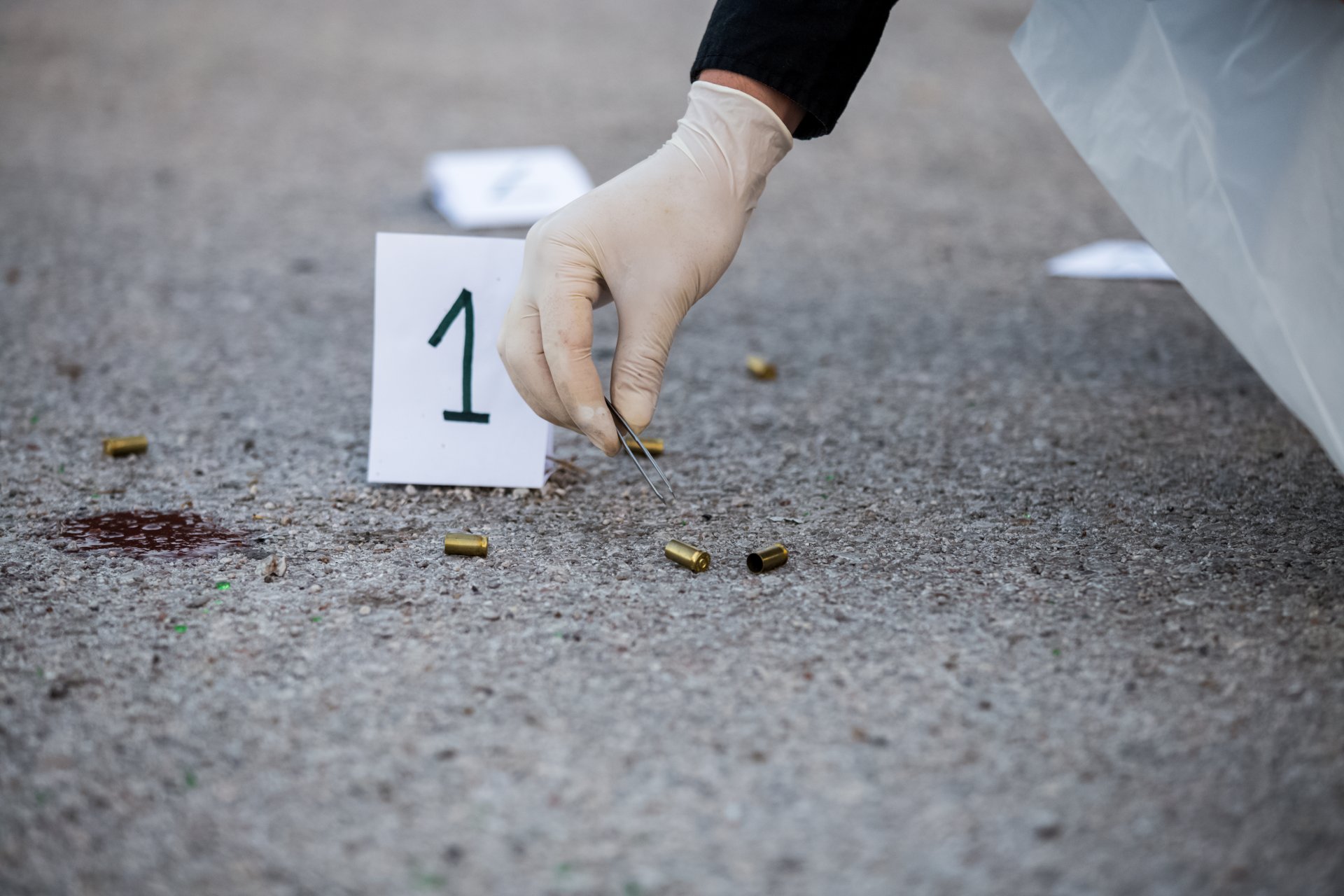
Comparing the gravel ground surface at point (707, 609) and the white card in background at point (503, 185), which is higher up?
the white card in background at point (503, 185)

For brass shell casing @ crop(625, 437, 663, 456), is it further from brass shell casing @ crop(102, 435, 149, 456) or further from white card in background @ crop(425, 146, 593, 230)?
white card in background @ crop(425, 146, 593, 230)

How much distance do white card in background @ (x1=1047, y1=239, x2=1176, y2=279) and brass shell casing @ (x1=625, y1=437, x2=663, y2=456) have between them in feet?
4.78

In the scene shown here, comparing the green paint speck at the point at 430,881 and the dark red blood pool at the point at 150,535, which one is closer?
the green paint speck at the point at 430,881

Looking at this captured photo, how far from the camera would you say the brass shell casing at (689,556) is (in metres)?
1.36

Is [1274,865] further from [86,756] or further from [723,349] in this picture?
[723,349]

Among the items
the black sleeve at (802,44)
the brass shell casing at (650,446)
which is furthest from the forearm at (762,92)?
the brass shell casing at (650,446)

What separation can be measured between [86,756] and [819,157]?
10.5 feet

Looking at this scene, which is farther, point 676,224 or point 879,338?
point 879,338

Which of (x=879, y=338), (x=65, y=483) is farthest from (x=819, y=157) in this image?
(x=65, y=483)

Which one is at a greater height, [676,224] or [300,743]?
[676,224]

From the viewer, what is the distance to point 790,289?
8.57 ft

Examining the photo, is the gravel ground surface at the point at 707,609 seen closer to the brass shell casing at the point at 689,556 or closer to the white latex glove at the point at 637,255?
the brass shell casing at the point at 689,556

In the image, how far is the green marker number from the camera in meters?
1.55

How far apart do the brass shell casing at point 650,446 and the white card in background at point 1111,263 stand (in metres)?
1.46
